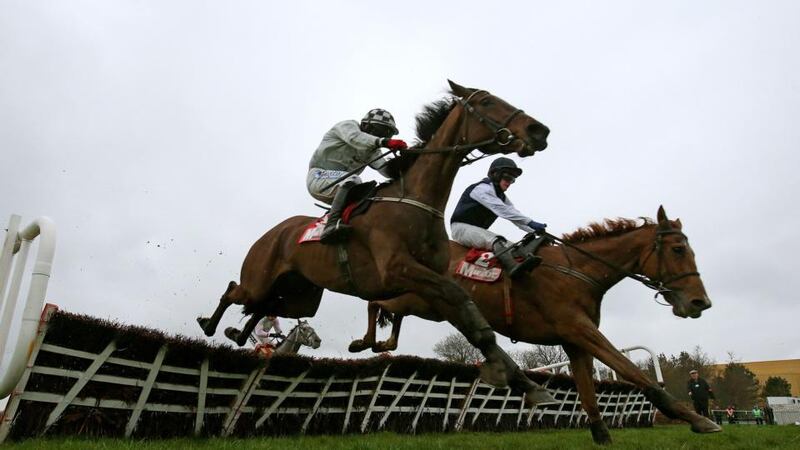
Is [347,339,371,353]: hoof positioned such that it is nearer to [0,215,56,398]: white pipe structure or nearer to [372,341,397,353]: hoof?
[372,341,397,353]: hoof

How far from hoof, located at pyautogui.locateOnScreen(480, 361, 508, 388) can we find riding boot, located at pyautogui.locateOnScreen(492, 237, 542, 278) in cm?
248

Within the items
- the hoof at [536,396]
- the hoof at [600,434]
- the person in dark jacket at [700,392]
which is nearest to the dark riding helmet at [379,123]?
the hoof at [536,396]

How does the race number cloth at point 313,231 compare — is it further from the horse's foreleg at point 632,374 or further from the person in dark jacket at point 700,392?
the person in dark jacket at point 700,392

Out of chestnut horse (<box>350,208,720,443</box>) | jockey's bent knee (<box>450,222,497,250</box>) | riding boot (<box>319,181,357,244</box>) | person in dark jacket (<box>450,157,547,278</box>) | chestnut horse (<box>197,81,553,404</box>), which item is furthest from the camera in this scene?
jockey's bent knee (<box>450,222,497,250</box>)

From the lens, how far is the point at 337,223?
18.5 feet

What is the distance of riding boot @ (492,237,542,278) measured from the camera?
22.7ft

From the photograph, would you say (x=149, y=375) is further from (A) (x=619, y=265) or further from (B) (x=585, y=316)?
(A) (x=619, y=265)

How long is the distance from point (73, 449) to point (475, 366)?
7.48 m

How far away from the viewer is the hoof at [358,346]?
7543mm

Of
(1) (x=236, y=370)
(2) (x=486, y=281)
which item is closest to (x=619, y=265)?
(2) (x=486, y=281)

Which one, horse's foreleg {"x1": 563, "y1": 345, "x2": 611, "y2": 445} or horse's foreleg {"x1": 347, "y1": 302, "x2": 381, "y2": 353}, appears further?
horse's foreleg {"x1": 347, "y1": 302, "x2": 381, "y2": 353}

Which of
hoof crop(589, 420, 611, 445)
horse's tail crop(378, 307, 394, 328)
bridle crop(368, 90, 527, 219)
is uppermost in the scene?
bridle crop(368, 90, 527, 219)

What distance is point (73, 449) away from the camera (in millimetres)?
3957

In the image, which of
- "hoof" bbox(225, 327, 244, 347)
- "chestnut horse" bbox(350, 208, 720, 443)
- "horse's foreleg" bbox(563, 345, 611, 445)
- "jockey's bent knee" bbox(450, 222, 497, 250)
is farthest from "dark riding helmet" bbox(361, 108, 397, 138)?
"horse's foreleg" bbox(563, 345, 611, 445)
